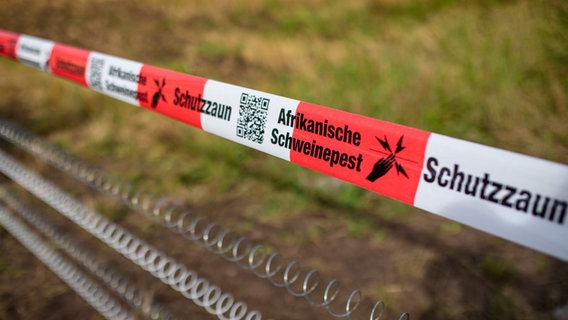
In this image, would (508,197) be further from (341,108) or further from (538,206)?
(341,108)

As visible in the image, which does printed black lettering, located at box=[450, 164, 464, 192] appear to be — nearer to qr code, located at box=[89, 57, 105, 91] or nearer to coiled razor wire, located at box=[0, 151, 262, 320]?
qr code, located at box=[89, 57, 105, 91]

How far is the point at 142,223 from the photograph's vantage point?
4219 millimetres

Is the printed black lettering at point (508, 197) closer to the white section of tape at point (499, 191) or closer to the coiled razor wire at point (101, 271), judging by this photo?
the white section of tape at point (499, 191)

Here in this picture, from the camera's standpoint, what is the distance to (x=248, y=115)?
1.85 metres

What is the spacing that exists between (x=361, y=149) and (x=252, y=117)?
534mm

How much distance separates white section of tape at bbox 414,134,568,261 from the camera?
3.57 ft

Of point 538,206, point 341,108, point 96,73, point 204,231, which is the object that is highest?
point 341,108

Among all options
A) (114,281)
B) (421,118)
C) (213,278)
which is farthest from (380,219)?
(114,281)

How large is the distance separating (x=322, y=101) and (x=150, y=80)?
4.05 meters

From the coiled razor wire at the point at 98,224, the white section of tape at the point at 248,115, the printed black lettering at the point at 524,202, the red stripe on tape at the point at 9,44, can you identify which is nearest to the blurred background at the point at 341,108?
the coiled razor wire at the point at 98,224

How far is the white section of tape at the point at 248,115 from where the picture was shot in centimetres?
175

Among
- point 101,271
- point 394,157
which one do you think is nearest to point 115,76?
point 101,271

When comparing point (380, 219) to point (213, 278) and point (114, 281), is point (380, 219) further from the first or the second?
point (114, 281)

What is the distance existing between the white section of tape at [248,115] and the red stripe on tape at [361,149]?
5 cm
